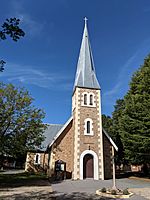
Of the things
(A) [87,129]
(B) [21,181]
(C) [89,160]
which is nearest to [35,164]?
(B) [21,181]

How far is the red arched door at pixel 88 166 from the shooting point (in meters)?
21.7

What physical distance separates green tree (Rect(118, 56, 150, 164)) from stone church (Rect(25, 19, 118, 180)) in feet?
8.21

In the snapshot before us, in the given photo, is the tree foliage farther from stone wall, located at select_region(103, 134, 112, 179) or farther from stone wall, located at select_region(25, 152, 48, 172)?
stone wall, located at select_region(25, 152, 48, 172)

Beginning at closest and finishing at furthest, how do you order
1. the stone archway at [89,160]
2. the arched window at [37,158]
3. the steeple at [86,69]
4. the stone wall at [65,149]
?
the stone archway at [89,160], the stone wall at [65,149], the steeple at [86,69], the arched window at [37,158]

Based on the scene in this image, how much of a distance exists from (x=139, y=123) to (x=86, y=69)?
10554mm

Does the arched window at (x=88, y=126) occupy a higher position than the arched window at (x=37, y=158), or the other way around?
the arched window at (x=88, y=126)

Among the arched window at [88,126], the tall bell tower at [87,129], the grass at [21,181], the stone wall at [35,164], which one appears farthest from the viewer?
the stone wall at [35,164]

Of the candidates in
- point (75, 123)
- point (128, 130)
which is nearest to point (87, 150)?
point (75, 123)

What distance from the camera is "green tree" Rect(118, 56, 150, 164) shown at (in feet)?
67.0

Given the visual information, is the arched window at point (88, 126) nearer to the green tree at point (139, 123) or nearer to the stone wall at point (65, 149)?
the stone wall at point (65, 149)

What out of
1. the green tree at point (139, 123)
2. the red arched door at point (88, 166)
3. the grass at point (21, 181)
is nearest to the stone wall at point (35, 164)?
the grass at point (21, 181)

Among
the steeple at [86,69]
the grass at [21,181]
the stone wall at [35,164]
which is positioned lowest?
the grass at [21,181]

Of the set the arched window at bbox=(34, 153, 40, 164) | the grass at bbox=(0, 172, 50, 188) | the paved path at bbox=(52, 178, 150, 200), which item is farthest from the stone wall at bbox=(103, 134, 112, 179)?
the arched window at bbox=(34, 153, 40, 164)

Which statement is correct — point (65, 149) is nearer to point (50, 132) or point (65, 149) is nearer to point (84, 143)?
point (84, 143)
